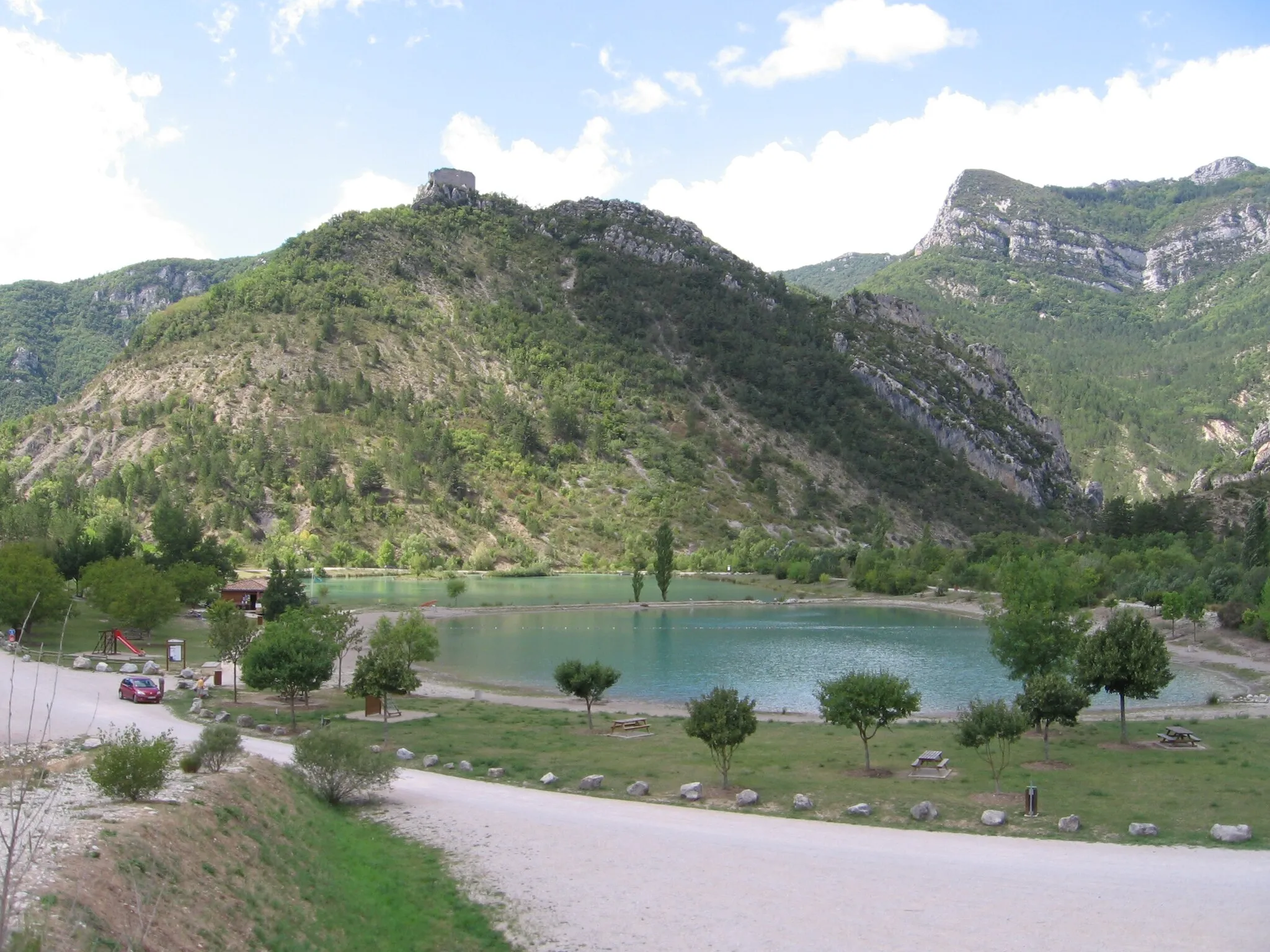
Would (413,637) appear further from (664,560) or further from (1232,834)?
(664,560)

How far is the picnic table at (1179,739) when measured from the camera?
31.8 metres

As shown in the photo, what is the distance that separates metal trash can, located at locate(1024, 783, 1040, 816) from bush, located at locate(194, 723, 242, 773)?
17930 millimetres

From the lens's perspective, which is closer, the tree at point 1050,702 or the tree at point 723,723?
the tree at point 723,723

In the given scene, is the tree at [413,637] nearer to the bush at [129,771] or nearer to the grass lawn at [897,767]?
the grass lawn at [897,767]

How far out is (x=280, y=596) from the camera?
59.7m

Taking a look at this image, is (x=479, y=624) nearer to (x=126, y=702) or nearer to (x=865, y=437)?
(x=126, y=702)

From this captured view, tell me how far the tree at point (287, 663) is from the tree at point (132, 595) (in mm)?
20787

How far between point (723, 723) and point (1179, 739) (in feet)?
55.9

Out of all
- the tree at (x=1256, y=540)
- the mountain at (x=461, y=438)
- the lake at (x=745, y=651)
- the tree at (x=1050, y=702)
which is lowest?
the lake at (x=745, y=651)

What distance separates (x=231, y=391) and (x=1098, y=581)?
121736 millimetres

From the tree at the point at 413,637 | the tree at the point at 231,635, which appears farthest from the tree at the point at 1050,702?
the tree at the point at 231,635

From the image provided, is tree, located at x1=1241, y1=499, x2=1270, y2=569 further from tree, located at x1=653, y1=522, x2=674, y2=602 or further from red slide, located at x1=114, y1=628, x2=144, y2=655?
red slide, located at x1=114, y1=628, x2=144, y2=655

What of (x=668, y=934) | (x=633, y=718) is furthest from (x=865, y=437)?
(x=668, y=934)

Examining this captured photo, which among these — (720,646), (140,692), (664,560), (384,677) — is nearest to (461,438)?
(664,560)
